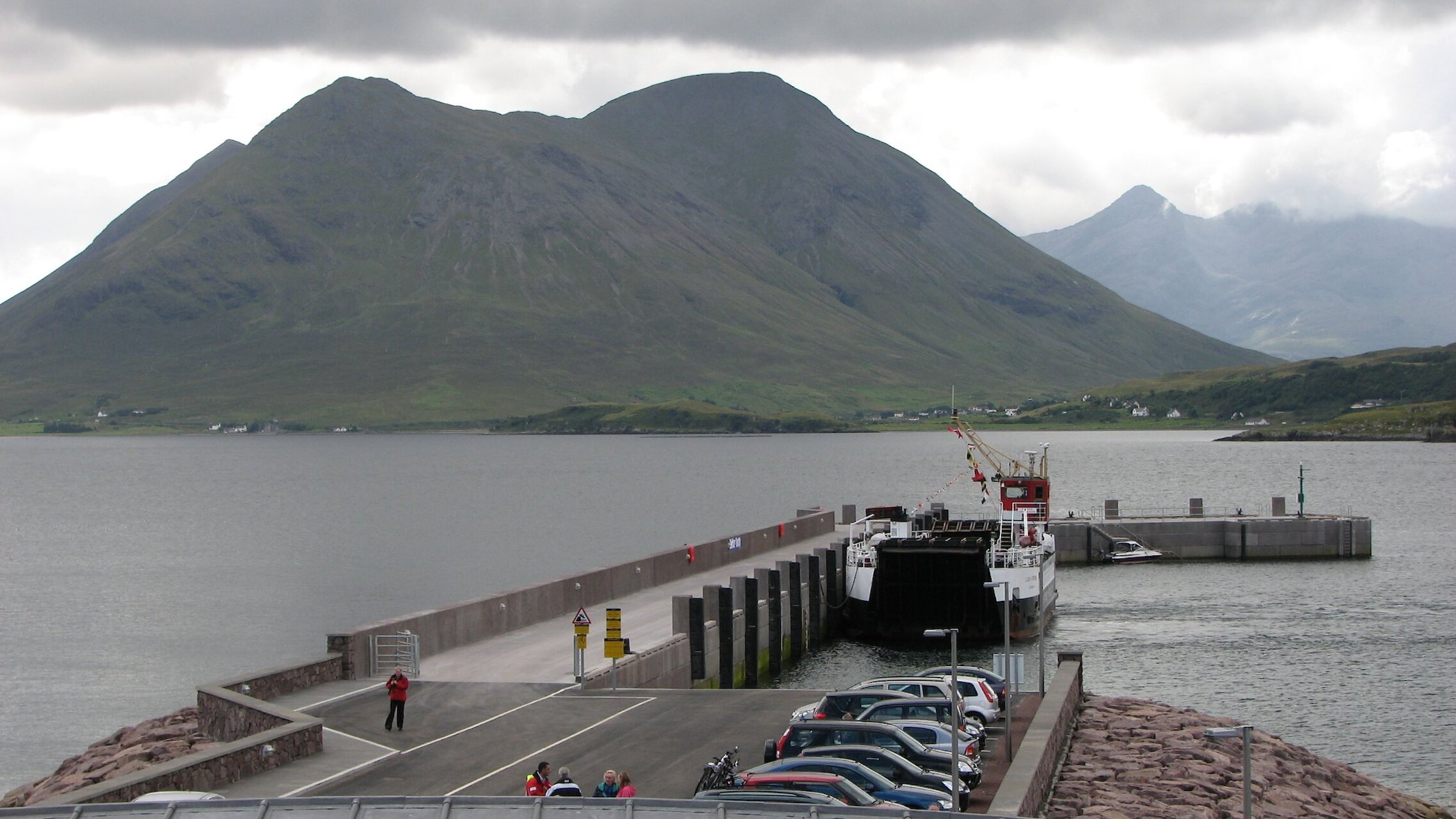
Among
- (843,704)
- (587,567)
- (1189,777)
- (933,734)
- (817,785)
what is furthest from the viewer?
Answer: (587,567)

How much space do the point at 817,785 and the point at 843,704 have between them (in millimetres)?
7595

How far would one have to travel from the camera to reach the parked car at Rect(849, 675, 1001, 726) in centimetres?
3331

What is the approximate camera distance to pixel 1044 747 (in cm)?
2920

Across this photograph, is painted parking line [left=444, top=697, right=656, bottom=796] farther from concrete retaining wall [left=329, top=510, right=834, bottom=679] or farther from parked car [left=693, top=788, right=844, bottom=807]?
parked car [left=693, top=788, right=844, bottom=807]

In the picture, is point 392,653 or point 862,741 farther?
point 392,653

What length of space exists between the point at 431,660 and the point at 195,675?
23666 mm

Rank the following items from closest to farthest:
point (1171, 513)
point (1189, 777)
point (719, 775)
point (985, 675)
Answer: point (719, 775), point (1189, 777), point (985, 675), point (1171, 513)

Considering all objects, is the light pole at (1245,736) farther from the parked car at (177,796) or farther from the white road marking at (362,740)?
the white road marking at (362,740)

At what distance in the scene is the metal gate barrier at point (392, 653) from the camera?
36188 millimetres

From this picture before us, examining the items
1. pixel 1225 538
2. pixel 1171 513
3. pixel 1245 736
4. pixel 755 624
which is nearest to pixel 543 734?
pixel 1245 736

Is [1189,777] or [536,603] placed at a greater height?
[536,603]

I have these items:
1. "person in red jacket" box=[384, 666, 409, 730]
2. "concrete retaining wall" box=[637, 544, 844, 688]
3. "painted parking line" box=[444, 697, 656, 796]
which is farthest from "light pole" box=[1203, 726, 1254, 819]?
"concrete retaining wall" box=[637, 544, 844, 688]

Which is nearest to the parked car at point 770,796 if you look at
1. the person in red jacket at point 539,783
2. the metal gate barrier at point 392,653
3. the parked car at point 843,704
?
the person in red jacket at point 539,783

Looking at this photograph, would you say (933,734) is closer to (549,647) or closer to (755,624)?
(549,647)
